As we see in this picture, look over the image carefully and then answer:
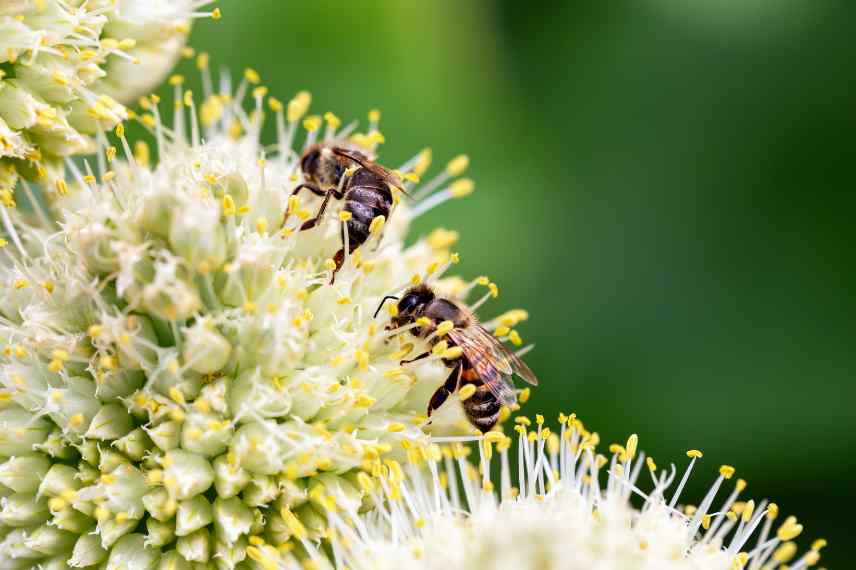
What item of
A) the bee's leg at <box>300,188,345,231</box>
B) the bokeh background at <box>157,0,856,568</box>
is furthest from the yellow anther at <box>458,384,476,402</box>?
the bokeh background at <box>157,0,856,568</box>

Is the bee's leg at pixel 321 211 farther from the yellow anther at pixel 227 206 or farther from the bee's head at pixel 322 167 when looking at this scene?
the yellow anther at pixel 227 206

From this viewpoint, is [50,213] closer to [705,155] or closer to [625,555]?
[625,555]

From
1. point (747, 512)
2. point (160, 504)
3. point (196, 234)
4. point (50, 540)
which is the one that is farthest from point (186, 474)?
point (747, 512)

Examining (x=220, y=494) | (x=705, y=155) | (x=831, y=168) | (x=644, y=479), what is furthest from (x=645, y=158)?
(x=220, y=494)

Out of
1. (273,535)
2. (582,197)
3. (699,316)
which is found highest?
A: (582,197)

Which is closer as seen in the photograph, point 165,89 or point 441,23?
point 165,89
